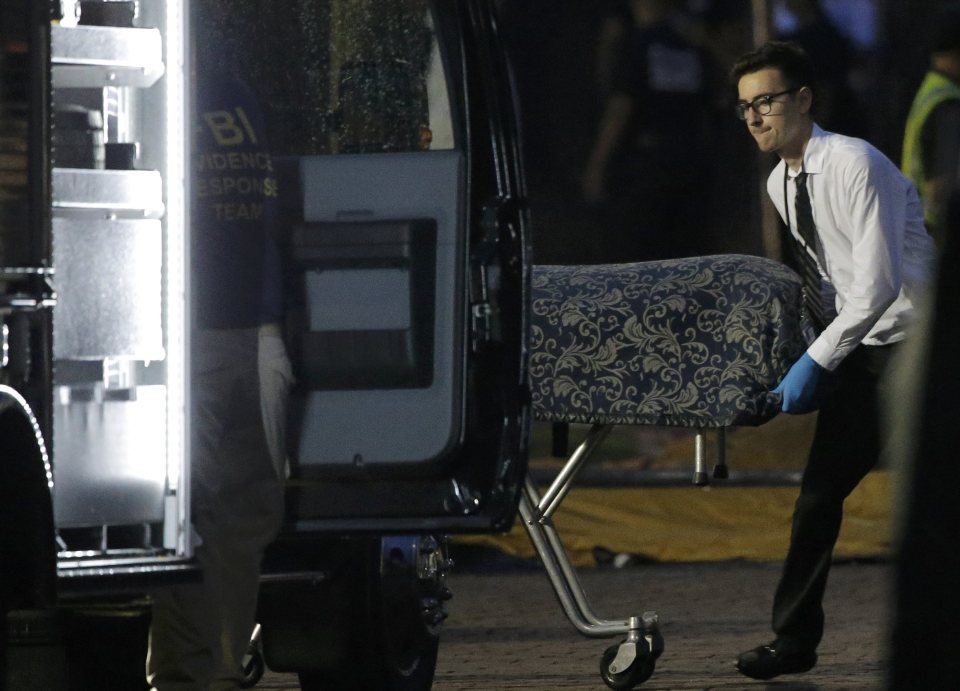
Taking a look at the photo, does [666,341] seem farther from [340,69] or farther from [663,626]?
[663,626]

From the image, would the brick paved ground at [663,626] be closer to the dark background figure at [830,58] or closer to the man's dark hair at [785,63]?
the man's dark hair at [785,63]

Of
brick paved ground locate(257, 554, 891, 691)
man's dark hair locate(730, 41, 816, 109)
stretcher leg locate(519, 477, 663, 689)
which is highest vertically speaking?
man's dark hair locate(730, 41, 816, 109)

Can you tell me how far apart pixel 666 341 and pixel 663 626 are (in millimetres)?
1686

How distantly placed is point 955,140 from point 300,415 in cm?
216

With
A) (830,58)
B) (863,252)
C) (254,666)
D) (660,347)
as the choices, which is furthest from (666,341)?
(830,58)

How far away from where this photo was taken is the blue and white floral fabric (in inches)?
191

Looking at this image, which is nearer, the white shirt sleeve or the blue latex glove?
the blue latex glove

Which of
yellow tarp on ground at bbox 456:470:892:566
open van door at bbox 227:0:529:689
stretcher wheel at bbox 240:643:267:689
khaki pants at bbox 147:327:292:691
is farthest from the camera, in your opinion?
yellow tarp on ground at bbox 456:470:892:566

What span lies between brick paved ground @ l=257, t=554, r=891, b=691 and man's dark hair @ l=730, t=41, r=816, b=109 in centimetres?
137

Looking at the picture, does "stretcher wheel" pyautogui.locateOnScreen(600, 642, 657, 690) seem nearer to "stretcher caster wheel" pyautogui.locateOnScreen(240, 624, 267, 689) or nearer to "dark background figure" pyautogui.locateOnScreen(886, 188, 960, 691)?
"stretcher caster wheel" pyautogui.locateOnScreen(240, 624, 267, 689)

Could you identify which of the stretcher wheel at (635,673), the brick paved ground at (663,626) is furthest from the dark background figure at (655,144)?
the stretcher wheel at (635,673)

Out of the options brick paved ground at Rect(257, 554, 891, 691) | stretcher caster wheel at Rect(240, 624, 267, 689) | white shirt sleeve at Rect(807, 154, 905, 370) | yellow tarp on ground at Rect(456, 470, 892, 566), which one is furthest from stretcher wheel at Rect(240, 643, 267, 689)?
yellow tarp on ground at Rect(456, 470, 892, 566)

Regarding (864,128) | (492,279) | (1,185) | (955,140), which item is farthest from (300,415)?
(864,128)

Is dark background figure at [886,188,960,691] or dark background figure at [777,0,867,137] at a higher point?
dark background figure at [777,0,867,137]
